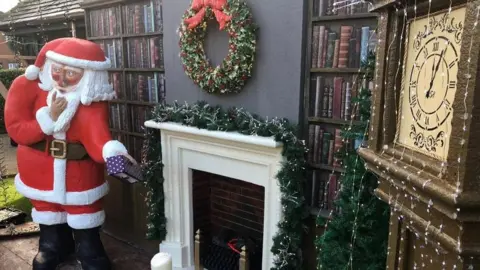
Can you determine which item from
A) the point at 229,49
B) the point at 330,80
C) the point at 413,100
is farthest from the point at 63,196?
the point at 413,100

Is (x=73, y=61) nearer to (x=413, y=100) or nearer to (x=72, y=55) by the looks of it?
(x=72, y=55)

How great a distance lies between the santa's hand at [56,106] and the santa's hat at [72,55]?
275 mm

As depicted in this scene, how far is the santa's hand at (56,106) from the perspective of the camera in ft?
9.82

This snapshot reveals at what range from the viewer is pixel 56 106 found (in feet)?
9.85

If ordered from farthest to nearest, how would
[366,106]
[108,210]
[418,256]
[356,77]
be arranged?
[108,210], [356,77], [366,106], [418,256]

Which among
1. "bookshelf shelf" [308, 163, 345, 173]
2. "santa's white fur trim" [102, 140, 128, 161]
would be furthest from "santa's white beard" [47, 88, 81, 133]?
"bookshelf shelf" [308, 163, 345, 173]

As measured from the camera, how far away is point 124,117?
4035 millimetres

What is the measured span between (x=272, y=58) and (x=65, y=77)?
1.57 m

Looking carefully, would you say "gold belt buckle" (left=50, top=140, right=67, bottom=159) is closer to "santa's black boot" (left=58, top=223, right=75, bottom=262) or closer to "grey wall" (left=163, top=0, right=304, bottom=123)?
"santa's black boot" (left=58, top=223, right=75, bottom=262)

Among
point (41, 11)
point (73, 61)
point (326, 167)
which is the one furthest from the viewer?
point (41, 11)

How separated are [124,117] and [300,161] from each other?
215 centimetres

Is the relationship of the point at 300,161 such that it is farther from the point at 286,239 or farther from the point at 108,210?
the point at 108,210

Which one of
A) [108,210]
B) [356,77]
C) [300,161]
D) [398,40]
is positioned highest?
[398,40]

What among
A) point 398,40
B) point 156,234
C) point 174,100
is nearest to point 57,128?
point 174,100
